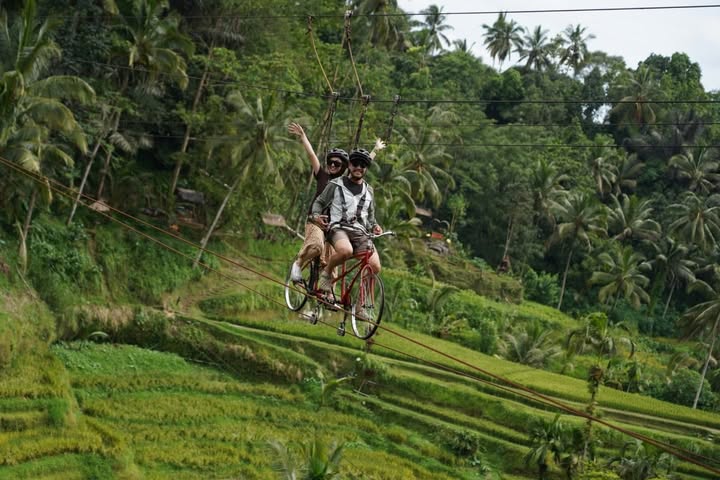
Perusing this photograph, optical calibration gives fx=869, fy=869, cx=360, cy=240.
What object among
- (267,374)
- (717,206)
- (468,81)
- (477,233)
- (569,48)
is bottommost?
(267,374)

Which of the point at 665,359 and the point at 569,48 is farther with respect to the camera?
the point at 569,48

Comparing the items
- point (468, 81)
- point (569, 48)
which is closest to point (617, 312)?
point (468, 81)

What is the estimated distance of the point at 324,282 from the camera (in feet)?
31.1

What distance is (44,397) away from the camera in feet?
69.0

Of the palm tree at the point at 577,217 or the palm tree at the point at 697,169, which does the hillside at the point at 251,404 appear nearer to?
the palm tree at the point at 577,217

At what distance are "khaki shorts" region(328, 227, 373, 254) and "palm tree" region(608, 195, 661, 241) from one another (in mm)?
39584

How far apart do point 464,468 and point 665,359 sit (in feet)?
63.8

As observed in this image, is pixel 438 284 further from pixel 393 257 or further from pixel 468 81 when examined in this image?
pixel 468 81

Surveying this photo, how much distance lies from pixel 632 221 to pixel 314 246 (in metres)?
40.4

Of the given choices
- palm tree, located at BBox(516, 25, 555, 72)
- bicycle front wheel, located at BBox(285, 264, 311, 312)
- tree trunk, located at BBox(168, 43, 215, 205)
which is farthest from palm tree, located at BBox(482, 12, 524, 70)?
bicycle front wheel, located at BBox(285, 264, 311, 312)

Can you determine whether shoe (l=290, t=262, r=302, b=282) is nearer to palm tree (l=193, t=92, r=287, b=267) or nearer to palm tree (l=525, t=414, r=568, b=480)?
palm tree (l=525, t=414, r=568, b=480)

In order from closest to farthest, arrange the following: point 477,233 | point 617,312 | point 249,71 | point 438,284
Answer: point 249,71, point 438,284, point 617,312, point 477,233

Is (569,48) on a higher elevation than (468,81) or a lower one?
higher

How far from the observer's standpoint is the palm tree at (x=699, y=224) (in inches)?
1702
